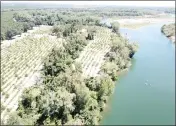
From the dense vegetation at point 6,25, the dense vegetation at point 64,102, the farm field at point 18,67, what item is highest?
the dense vegetation at point 6,25

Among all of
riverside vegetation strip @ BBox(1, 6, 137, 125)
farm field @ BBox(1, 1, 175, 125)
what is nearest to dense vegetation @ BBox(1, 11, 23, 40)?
farm field @ BBox(1, 1, 175, 125)

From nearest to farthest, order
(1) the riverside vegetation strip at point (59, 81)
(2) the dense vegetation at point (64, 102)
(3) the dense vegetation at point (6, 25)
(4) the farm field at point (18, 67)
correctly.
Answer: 1. (3) the dense vegetation at point (6, 25)
2. (2) the dense vegetation at point (64, 102)
3. (1) the riverside vegetation strip at point (59, 81)
4. (4) the farm field at point (18, 67)

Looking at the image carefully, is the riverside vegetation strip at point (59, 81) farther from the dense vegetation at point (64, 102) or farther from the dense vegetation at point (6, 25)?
the dense vegetation at point (6, 25)

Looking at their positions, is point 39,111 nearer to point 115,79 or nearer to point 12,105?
point 12,105

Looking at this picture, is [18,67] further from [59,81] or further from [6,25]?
[6,25]

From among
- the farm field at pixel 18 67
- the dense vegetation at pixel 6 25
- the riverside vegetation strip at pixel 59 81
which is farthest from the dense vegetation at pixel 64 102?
the dense vegetation at pixel 6 25

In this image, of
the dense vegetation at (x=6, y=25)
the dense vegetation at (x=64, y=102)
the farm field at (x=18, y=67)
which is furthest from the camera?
the farm field at (x=18, y=67)

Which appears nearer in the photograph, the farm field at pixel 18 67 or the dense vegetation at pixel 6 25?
the dense vegetation at pixel 6 25

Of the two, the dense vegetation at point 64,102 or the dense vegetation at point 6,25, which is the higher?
the dense vegetation at point 6,25

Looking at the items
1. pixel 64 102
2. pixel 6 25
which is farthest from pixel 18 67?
pixel 64 102
